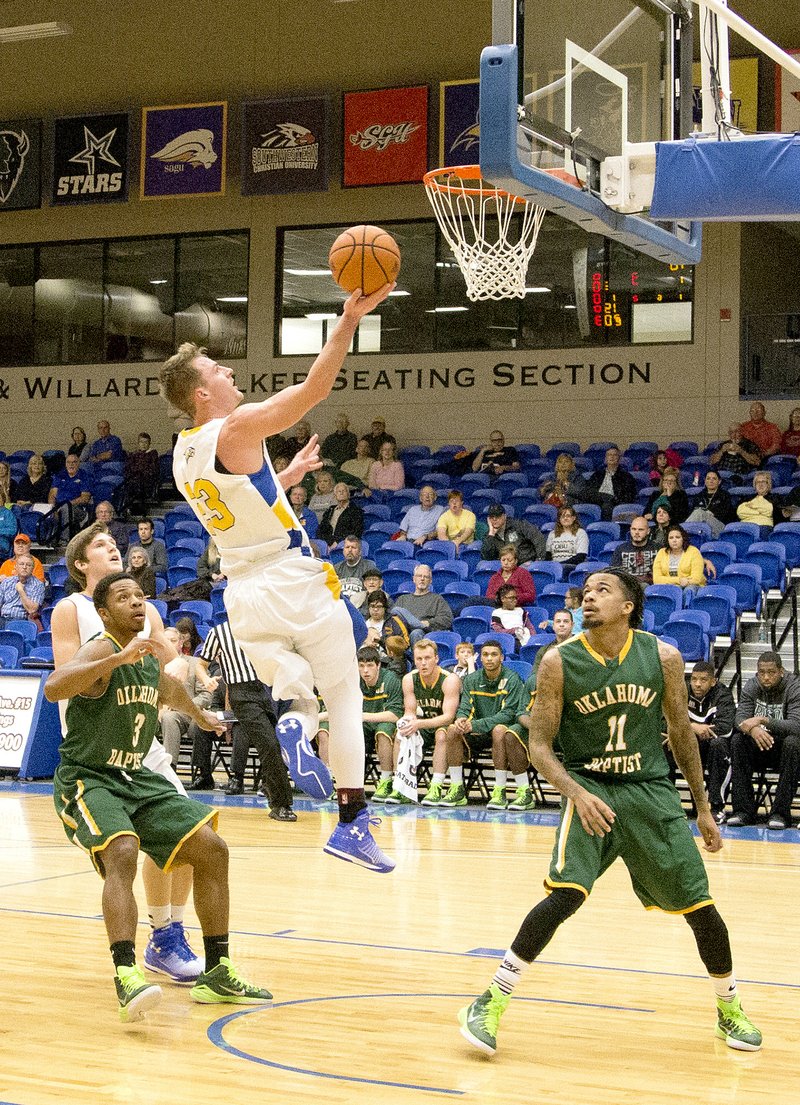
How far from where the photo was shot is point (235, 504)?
205 inches

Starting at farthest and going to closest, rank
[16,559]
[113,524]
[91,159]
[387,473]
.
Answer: [91,159] < [387,473] < [113,524] < [16,559]

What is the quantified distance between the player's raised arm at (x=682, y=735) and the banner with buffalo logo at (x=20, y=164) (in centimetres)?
1722

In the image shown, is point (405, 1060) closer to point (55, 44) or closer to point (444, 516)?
point (444, 516)

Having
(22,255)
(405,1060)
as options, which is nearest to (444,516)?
(22,255)

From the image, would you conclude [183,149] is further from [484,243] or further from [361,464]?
[484,243]

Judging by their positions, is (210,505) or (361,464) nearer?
(210,505)

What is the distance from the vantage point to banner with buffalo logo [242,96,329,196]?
18.5 m

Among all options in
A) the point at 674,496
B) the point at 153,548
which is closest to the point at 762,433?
the point at 674,496

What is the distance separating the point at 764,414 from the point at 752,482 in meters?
1.53

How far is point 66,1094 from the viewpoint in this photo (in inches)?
168

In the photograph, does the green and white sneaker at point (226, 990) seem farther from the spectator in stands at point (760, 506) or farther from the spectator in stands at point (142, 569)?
the spectator in stands at point (760, 506)

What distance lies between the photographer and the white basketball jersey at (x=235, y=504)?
5.15 meters

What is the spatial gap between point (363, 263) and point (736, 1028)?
2.98 meters

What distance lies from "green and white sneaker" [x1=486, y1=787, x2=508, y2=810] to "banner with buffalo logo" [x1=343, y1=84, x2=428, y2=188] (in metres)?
9.05
